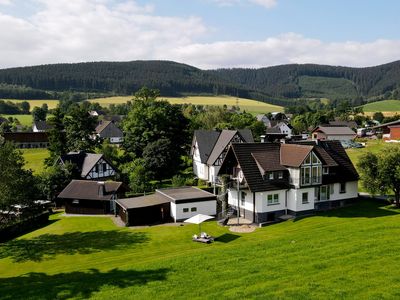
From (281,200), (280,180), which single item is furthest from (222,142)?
(281,200)

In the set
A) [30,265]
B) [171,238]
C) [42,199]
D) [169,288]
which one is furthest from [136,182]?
[169,288]

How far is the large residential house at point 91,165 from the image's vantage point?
6181 centimetres

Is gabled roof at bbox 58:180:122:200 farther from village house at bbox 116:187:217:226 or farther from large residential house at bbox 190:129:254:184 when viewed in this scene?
large residential house at bbox 190:129:254:184

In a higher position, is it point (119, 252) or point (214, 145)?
point (214, 145)

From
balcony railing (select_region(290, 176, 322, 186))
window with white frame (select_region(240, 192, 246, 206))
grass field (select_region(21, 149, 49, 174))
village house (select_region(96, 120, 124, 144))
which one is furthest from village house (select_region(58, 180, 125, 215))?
village house (select_region(96, 120, 124, 144))

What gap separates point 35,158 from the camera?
3637 inches

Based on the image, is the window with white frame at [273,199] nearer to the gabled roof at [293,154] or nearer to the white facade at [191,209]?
the gabled roof at [293,154]

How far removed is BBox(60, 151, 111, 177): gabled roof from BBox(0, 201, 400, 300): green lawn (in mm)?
23173

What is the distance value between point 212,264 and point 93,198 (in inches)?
1099

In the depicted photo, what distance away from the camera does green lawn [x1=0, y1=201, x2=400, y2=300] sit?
833 inches

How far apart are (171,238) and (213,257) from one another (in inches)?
396

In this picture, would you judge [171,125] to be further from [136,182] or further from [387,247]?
[387,247]

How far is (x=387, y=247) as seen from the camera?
26.3m

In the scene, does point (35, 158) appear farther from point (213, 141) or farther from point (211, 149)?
point (211, 149)
